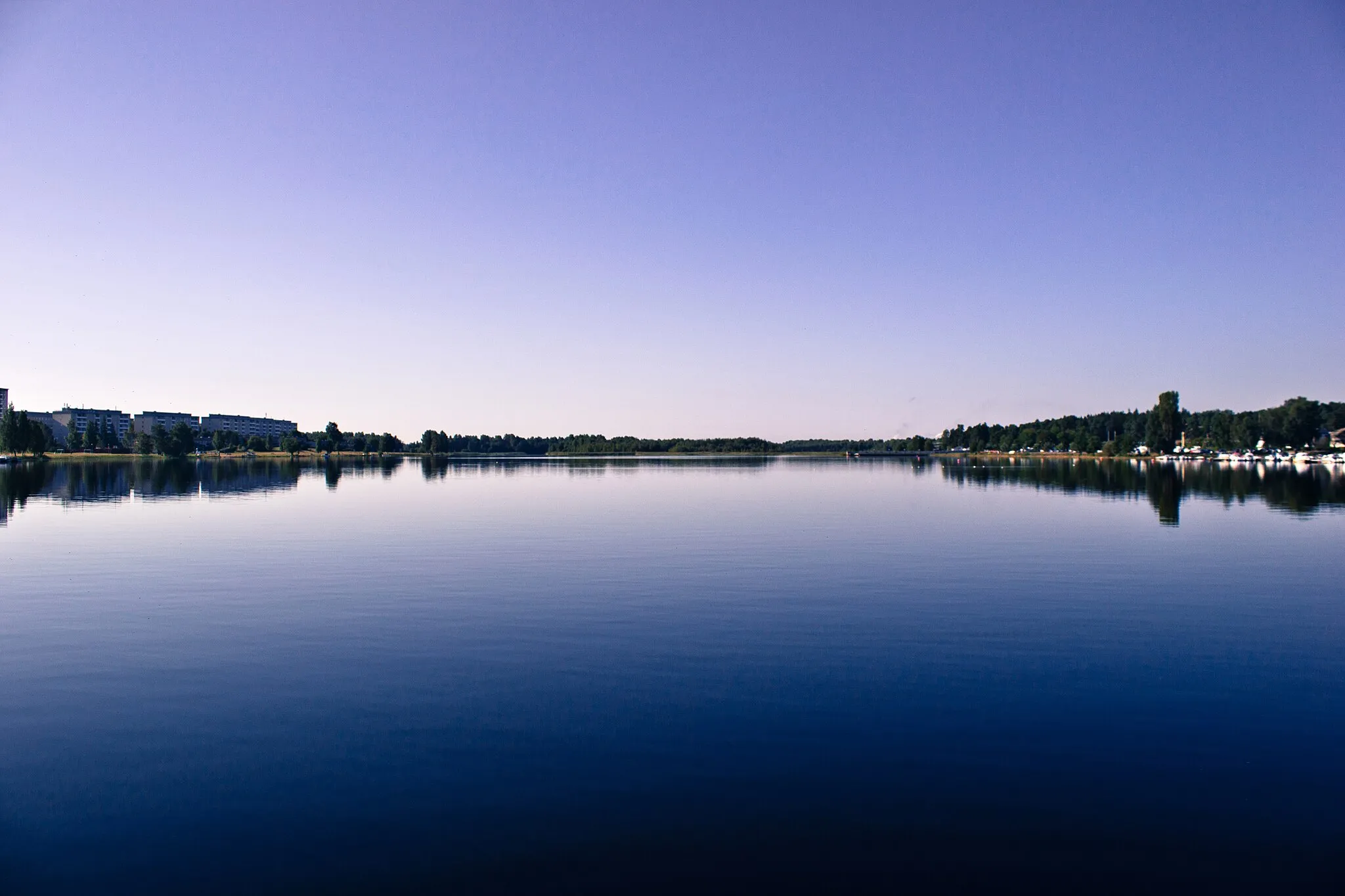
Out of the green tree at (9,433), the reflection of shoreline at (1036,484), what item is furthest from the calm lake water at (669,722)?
the green tree at (9,433)

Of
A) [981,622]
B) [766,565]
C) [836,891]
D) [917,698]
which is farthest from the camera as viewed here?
[766,565]

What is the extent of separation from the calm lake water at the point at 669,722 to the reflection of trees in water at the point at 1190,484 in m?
34.1

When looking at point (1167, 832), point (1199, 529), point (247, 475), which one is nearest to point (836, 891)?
point (1167, 832)

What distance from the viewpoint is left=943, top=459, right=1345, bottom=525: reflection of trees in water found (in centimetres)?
6544

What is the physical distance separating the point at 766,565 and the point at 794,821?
21.6 meters

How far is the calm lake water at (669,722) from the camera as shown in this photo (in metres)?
9.98

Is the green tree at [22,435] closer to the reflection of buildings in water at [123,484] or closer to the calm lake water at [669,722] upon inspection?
the reflection of buildings in water at [123,484]

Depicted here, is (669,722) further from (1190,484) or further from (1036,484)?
(1190,484)

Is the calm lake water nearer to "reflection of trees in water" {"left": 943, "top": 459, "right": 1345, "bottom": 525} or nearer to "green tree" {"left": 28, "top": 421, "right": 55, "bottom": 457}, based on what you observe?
"reflection of trees in water" {"left": 943, "top": 459, "right": 1345, "bottom": 525}

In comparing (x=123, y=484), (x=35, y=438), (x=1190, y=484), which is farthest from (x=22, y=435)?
(x=1190, y=484)

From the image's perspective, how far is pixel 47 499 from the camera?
6562 cm

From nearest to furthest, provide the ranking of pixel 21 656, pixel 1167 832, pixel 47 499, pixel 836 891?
pixel 836 891, pixel 1167 832, pixel 21 656, pixel 47 499

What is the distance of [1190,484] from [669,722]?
3969 inches

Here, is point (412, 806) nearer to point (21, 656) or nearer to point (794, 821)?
point (794, 821)
